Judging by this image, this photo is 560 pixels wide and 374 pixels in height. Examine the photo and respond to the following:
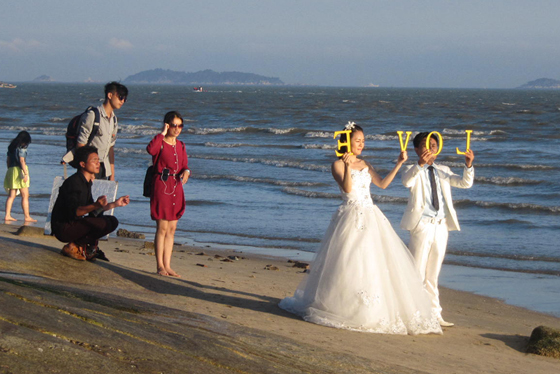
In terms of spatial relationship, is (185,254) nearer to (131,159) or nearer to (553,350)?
(553,350)

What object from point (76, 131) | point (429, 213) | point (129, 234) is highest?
point (76, 131)

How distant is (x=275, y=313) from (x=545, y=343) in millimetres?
2214

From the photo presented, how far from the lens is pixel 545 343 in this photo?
18.1 feet

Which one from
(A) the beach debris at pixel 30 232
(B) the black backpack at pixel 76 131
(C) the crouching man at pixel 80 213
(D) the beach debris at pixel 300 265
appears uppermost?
(B) the black backpack at pixel 76 131

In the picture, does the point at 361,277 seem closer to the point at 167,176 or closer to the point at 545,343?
the point at 545,343

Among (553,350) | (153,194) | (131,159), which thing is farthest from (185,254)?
(131,159)

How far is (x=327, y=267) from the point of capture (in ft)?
18.1

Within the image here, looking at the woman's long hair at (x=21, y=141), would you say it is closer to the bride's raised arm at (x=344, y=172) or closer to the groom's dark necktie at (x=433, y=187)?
the bride's raised arm at (x=344, y=172)

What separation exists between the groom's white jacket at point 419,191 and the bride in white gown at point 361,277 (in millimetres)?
330

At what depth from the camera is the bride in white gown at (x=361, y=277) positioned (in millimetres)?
5367

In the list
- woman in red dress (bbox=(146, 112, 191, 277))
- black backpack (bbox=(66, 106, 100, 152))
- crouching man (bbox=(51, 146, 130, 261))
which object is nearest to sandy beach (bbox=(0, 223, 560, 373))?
crouching man (bbox=(51, 146, 130, 261))

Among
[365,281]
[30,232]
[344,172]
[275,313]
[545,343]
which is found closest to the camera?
[365,281]

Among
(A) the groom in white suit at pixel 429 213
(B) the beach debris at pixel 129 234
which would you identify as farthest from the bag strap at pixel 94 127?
(B) the beach debris at pixel 129 234

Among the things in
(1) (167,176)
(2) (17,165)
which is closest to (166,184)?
(1) (167,176)
